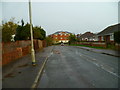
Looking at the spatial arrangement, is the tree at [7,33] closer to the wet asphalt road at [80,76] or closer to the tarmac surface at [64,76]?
the tarmac surface at [64,76]

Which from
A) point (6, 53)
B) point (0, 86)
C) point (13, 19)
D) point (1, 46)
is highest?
point (13, 19)

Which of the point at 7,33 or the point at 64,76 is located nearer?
the point at 64,76

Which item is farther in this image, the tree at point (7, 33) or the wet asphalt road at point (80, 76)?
the tree at point (7, 33)

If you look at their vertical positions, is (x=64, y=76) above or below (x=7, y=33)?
below

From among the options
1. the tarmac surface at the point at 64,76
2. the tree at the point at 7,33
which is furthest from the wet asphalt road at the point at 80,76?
the tree at the point at 7,33

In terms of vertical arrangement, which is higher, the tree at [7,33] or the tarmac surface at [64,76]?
the tree at [7,33]

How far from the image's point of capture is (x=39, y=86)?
4.93m

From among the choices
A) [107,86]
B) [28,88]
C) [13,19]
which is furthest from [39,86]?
[13,19]

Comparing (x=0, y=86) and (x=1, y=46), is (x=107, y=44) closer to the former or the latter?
(x=1, y=46)

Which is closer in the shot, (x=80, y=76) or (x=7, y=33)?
(x=80, y=76)

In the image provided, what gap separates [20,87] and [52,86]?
1.26 m

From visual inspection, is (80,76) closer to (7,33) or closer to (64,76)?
(64,76)

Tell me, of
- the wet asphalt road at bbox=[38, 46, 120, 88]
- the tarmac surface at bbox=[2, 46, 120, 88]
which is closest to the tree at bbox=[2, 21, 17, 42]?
the tarmac surface at bbox=[2, 46, 120, 88]

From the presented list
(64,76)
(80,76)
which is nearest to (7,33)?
(64,76)
